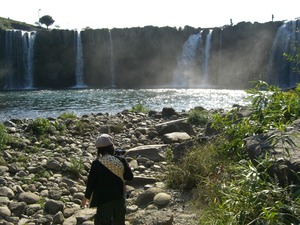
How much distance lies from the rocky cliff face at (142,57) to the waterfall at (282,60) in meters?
1.49

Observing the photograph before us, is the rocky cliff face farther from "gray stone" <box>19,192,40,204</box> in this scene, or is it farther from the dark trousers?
the dark trousers

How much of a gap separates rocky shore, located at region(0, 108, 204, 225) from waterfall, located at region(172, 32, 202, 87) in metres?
38.0

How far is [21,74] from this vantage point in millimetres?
51594

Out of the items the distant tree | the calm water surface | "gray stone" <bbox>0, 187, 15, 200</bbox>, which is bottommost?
the calm water surface

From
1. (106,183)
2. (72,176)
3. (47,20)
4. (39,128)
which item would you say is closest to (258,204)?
(106,183)

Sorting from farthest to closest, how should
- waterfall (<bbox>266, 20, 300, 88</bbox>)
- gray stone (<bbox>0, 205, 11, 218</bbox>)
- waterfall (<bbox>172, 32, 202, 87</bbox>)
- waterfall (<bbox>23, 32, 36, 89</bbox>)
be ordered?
waterfall (<bbox>23, 32, 36, 89</bbox>), waterfall (<bbox>172, 32, 202, 87</bbox>), waterfall (<bbox>266, 20, 300, 88</bbox>), gray stone (<bbox>0, 205, 11, 218</bbox>)

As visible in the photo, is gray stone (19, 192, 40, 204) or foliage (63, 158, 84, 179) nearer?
gray stone (19, 192, 40, 204)

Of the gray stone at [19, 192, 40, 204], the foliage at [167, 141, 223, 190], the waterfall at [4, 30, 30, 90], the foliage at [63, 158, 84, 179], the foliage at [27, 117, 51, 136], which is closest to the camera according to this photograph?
the gray stone at [19, 192, 40, 204]

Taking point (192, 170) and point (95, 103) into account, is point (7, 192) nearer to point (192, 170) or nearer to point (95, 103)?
point (192, 170)

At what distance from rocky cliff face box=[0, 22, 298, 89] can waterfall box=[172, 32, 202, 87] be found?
5.1 inches

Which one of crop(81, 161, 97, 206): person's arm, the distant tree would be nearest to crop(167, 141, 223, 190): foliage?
crop(81, 161, 97, 206): person's arm

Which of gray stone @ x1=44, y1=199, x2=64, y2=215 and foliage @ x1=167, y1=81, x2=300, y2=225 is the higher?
foliage @ x1=167, y1=81, x2=300, y2=225

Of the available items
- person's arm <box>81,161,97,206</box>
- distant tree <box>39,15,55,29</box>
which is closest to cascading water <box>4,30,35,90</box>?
distant tree <box>39,15,55,29</box>

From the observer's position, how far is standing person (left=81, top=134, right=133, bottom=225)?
4484mm
